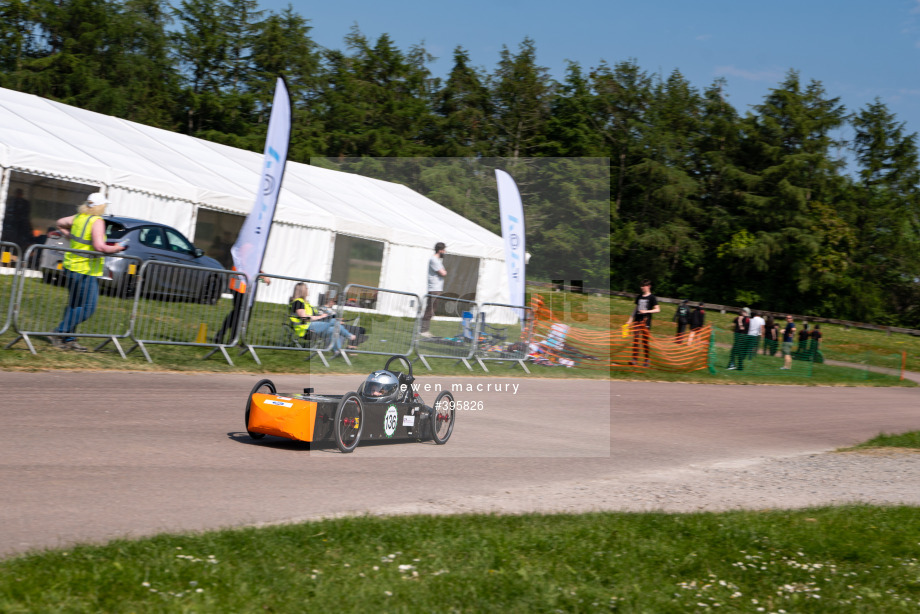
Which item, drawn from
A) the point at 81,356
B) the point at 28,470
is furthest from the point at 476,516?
the point at 81,356

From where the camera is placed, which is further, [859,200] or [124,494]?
[859,200]

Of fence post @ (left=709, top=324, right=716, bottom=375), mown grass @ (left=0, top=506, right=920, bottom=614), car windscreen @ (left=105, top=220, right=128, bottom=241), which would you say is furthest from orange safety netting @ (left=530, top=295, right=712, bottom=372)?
mown grass @ (left=0, top=506, right=920, bottom=614)

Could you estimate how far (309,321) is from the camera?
1341 cm

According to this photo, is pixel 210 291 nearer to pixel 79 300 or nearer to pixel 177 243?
pixel 79 300

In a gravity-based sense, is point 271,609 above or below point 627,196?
below

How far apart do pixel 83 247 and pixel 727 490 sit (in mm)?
8157

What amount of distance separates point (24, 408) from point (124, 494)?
9.49 ft

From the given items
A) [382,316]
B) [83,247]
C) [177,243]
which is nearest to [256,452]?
[83,247]

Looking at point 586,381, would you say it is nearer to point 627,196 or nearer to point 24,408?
point 24,408

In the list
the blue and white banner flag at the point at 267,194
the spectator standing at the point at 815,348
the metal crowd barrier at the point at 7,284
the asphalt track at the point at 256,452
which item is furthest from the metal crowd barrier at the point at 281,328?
the spectator standing at the point at 815,348

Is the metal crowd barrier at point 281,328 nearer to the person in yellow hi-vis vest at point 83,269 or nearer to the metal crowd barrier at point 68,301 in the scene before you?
the metal crowd barrier at point 68,301

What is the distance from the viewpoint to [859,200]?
71750 mm

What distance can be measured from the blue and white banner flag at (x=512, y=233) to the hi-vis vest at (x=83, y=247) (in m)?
8.22

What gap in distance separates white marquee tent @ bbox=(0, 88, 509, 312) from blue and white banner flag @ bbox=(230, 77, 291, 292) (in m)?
7.44
